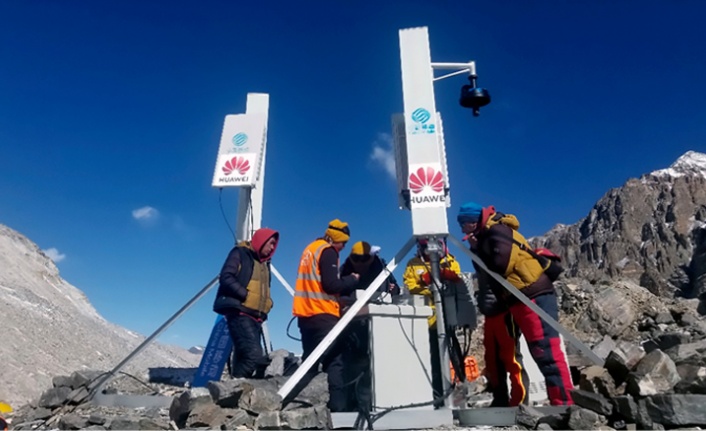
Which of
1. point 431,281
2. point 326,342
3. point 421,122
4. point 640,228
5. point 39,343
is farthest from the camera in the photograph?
point 640,228

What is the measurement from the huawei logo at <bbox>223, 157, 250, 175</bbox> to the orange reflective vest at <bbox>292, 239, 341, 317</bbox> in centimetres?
229

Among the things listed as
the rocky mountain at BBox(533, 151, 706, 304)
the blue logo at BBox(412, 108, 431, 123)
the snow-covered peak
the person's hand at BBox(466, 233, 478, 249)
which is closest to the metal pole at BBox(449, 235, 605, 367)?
the person's hand at BBox(466, 233, 478, 249)

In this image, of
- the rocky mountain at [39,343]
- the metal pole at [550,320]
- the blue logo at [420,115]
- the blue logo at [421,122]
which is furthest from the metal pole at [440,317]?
the rocky mountain at [39,343]

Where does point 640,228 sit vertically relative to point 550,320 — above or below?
above

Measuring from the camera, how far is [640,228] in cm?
14888

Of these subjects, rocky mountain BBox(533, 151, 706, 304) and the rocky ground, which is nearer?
the rocky ground

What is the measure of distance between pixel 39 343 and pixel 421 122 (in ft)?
59.2

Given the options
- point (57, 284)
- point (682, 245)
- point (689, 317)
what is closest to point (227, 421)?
point (689, 317)

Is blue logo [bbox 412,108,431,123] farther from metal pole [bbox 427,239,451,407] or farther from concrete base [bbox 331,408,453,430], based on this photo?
concrete base [bbox 331,408,453,430]

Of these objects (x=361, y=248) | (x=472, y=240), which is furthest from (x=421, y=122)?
(x=361, y=248)

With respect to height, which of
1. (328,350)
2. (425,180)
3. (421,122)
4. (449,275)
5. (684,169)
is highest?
(684,169)

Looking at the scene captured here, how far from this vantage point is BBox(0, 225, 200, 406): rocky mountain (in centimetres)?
1527

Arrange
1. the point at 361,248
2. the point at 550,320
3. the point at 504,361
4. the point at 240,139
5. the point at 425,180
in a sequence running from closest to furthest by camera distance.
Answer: the point at 550,320 → the point at 504,361 → the point at 425,180 → the point at 361,248 → the point at 240,139

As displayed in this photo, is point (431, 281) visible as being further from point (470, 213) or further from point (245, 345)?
point (245, 345)
